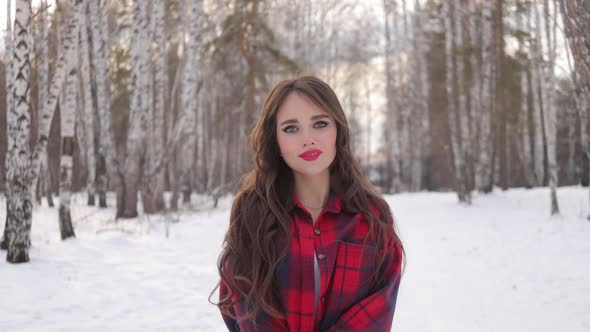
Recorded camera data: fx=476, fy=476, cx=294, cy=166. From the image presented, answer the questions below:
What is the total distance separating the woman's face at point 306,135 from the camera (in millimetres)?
1938

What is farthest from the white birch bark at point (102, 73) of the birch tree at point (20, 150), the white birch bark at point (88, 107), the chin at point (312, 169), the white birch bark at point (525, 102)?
the white birch bark at point (525, 102)

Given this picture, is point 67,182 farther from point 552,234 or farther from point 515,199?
point 515,199

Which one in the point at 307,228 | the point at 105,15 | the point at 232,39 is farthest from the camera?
the point at 232,39

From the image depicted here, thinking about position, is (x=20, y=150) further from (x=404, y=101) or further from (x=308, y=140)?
(x=404, y=101)

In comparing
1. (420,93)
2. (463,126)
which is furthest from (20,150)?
(420,93)

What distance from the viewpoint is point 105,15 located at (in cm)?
1362

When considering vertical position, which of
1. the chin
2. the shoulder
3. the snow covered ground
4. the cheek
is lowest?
the snow covered ground

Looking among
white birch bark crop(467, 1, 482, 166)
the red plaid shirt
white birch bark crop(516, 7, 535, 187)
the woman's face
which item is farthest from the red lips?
white birch bark crop(516, 7, 535, 187)

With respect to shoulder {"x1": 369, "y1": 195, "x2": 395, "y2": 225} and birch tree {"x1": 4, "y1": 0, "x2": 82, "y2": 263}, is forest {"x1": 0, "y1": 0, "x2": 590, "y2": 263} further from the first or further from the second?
shoulder {"x1": 369, "y1": 195, "x2": 395, "y2": 225}

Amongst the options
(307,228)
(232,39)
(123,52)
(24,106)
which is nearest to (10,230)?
(24,106)

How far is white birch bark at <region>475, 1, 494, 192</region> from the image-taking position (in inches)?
481

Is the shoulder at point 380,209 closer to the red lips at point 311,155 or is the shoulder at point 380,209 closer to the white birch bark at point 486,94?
the red lips at point 311,155

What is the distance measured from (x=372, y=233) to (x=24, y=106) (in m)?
5.34

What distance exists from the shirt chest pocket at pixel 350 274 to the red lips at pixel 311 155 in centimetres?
36
